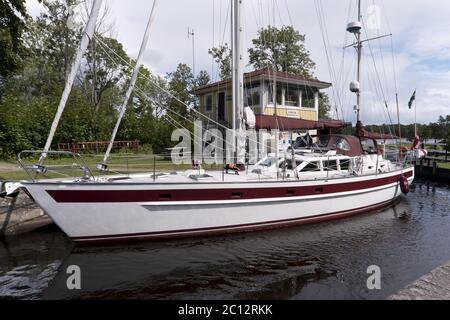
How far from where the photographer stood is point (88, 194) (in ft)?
29.3

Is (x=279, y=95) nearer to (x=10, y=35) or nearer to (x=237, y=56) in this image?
(x=237, y=56)

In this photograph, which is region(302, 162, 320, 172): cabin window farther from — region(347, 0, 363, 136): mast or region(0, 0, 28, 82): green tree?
region(0, 0, 28, 82): green tree

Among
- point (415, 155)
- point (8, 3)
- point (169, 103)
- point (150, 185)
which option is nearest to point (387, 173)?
point (415, 155)

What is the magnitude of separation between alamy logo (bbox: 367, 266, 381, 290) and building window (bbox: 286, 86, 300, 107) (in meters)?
17.6

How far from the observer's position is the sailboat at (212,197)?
8984 millimetres

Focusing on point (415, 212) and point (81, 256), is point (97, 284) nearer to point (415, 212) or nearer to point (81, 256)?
point (81, 256)

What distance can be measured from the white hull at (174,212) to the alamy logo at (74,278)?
3.81 ft

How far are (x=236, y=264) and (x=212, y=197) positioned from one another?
205 cm

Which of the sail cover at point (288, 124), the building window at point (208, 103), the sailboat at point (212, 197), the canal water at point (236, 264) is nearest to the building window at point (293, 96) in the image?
the building window at point (208, 103)

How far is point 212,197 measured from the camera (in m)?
9.91

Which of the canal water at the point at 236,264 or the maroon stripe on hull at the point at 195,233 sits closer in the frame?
the canal water at the point at 236,264

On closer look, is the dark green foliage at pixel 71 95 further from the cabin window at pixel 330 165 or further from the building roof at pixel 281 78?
the cabin window at pixel 330 165

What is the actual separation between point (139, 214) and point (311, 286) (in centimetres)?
460

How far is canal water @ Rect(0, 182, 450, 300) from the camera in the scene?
7281 millimetres
